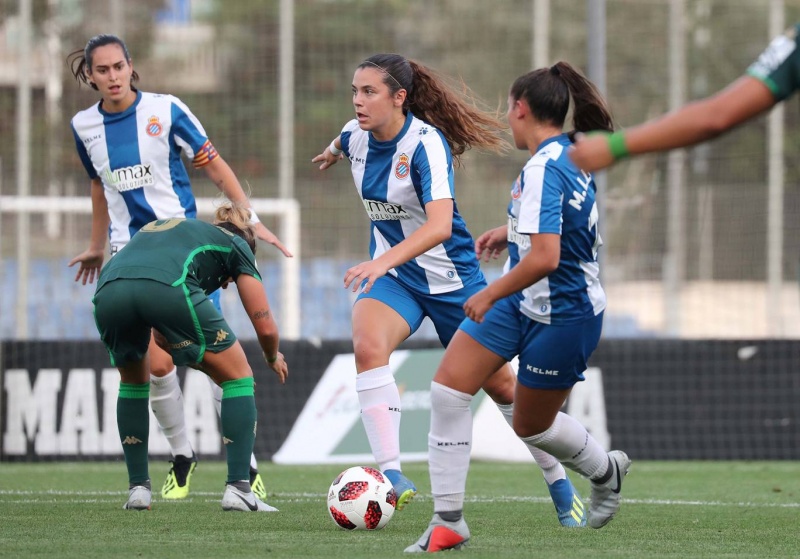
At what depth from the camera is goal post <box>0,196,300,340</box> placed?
11234 millimetres

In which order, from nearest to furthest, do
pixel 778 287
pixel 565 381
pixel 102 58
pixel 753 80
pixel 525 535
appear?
pixel 753 80, pixel 565 381, pixel 525 535, pixel 102 58, pixel 778 287

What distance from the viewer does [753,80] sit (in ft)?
11.6

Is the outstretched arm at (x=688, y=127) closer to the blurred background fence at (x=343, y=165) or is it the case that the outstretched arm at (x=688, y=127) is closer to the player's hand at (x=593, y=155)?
the player's hand at (x=593, y=155)

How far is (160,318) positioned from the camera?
5395mm

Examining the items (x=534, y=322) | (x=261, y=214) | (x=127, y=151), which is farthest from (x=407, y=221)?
(x=261, y=214)

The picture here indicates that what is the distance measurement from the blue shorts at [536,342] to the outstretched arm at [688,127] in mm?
1224

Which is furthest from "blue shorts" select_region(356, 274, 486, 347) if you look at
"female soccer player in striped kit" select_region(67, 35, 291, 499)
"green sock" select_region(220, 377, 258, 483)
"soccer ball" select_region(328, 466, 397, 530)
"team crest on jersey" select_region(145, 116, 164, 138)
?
"team crest on jersey" select_region(145, 116, 164, 138)

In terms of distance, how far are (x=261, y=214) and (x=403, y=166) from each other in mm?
6668

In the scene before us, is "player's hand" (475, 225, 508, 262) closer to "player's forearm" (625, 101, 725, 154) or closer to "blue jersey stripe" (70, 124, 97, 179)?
"player's forearm" (625, 101, 725, 154)

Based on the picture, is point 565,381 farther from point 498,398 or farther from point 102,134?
point 102,134

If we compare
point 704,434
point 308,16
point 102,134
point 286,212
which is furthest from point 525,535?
point 308,16

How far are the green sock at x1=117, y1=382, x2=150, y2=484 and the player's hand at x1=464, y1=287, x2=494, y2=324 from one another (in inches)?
87.3

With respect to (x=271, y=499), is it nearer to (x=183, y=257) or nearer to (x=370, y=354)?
(x=370, y=354)

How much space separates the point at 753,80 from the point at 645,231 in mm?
9389
